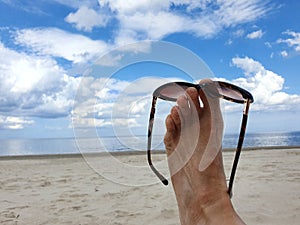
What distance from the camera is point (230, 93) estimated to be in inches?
56.8

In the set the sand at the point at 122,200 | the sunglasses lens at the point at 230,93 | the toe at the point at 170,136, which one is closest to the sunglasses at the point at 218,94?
the sunglasses lens at the point at 230,93

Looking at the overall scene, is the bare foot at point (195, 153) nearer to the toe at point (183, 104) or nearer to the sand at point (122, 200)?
the toe at point (183, 104)

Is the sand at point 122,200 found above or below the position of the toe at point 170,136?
below

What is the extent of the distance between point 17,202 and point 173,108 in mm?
1848

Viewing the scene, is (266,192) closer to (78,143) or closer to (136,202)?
(136,202)

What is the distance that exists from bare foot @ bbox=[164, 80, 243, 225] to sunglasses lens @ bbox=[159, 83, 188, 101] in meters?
0.03

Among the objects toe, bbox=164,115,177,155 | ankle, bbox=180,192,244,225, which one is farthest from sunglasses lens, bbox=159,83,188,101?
ankle, bbox=180,192,244,225

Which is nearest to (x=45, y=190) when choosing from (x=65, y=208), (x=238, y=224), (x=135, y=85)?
(x=65, y=208)

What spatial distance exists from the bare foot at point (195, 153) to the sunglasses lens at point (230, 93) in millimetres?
38

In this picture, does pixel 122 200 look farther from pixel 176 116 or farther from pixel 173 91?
pixel 173 91

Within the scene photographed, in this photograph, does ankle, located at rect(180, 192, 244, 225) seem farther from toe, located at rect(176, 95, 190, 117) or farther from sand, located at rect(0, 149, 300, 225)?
sand, located at rect(0, 149, 300, 225)

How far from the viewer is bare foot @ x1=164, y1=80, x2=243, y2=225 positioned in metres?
1.49

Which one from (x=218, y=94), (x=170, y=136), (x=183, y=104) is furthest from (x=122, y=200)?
(x=218, y=94)

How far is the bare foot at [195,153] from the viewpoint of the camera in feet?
4.88
